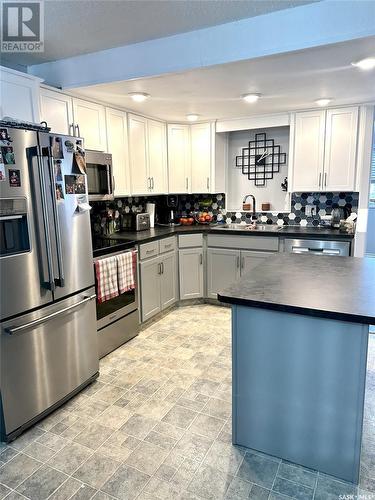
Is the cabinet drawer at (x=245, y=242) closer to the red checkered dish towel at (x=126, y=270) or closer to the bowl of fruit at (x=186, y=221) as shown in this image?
the bowl of fruit at (x=186, y=221)

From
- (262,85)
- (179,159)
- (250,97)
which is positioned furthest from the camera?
(179,159)

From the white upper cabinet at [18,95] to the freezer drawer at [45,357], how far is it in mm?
1366

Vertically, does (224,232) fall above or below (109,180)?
below

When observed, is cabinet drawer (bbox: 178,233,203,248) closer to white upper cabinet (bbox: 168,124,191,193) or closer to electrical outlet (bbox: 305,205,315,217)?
white upper cabinet (bbox: 168,124,191,193)

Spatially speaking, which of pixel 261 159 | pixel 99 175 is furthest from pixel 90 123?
pixel 261 159

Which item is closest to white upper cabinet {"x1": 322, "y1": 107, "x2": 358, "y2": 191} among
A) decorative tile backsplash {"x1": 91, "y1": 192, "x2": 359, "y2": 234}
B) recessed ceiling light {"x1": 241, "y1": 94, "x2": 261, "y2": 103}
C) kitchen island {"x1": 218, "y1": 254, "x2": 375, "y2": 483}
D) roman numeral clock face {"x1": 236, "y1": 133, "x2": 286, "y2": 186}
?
decorative tile backsplash {"x1": 91, "y1": 192, "x2": 359, "y2": 234}

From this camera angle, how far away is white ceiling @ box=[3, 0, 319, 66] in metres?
1.95

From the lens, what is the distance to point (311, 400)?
5.70 feet

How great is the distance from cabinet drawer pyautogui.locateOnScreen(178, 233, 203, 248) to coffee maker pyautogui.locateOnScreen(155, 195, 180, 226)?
0.55 m

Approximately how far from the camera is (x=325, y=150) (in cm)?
375

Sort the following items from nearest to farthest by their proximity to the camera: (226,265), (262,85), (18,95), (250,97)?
(18,95), (262,85), (250,97), (226,265)

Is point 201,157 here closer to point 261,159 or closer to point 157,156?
point 157,156

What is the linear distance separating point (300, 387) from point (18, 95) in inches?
103

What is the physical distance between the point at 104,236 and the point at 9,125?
1840 millimetres
